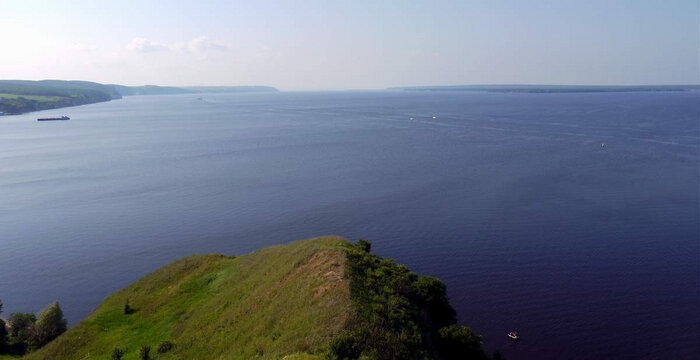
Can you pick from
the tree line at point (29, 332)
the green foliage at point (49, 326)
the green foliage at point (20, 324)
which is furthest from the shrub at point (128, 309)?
the green foliage at point (20, 324)

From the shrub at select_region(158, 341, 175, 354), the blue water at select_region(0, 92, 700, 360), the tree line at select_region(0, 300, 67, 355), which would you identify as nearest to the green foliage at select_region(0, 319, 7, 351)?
the tree line at select_region(0, 300, 67, 355)

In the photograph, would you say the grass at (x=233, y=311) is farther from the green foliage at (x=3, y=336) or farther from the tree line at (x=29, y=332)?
the green foliage at (x=3, y=336)

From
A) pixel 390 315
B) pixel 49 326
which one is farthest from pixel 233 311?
pixel 49 326

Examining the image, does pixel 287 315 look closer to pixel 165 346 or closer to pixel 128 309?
pixel 165 346

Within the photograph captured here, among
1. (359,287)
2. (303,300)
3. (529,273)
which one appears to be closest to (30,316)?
(303,300)

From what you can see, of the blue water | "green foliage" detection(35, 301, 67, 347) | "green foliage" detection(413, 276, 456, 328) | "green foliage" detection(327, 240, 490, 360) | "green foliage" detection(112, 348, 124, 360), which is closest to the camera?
"green foliage" detection(327, 240, 490, 360)

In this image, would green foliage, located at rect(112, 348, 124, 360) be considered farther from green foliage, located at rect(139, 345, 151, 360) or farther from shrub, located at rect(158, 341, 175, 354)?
shrub, located at rect(158, 341, 175, 354)
